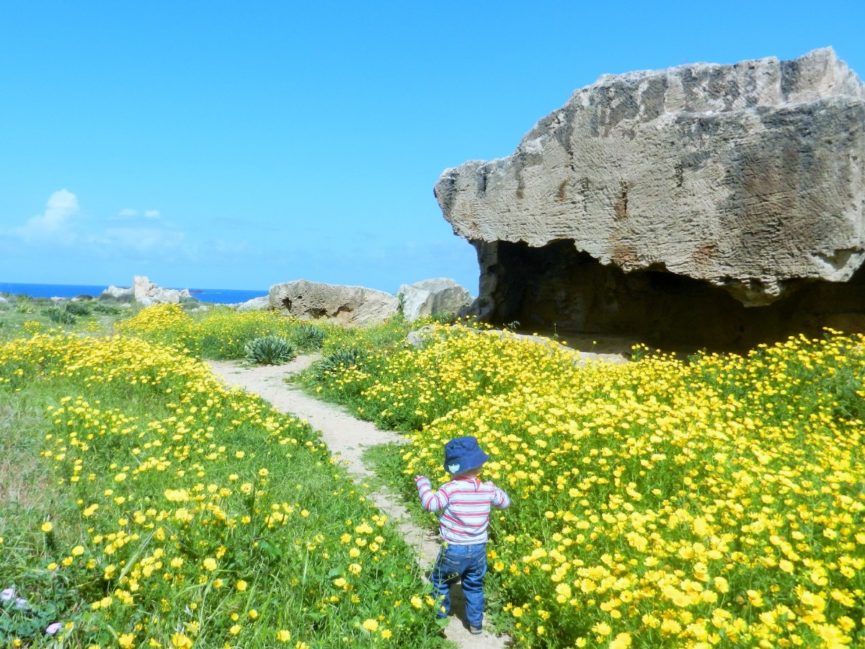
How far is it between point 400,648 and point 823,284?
11.5 m

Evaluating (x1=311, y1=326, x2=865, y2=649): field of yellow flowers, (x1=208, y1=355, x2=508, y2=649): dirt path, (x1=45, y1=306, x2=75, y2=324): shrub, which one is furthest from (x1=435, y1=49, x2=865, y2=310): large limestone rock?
(x1=45, y1=306, x2=75, y2=324): shrub

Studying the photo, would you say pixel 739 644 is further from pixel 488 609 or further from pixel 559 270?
pixel 559 270

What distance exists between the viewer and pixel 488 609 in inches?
170

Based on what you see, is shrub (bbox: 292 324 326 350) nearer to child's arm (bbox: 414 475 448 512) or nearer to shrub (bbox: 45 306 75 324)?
shrub (bbox: 45 306 75 324)

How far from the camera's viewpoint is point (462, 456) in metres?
4.09

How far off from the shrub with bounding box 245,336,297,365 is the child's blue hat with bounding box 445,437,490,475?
1130 centimetres

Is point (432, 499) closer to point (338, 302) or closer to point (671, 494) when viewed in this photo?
point (671, 494)

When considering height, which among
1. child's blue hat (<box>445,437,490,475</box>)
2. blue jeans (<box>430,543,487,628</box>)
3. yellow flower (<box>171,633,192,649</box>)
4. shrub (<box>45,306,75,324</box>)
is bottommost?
blue jeans (<box>430,543,487,628</box>)

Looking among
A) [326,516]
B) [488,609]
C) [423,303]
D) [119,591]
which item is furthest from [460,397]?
[423,303]

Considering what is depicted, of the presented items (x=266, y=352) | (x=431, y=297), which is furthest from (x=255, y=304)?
(x=266, y=352)

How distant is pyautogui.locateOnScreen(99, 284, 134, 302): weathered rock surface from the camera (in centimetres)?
3938

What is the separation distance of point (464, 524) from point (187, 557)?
1.74m

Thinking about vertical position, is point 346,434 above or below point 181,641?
below

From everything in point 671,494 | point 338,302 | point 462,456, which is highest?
point 462,456
